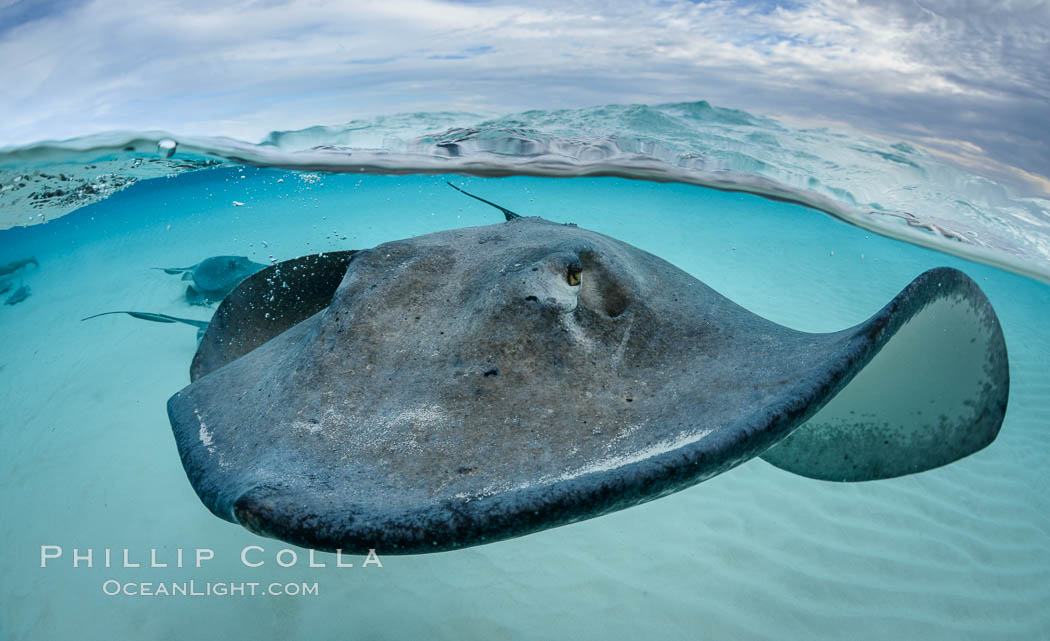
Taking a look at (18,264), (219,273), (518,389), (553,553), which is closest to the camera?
(518,389)

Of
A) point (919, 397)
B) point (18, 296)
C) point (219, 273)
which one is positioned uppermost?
point (919, 397)

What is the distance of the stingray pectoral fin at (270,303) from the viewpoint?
3258 mm

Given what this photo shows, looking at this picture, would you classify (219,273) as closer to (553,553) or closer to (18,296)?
(553,553)

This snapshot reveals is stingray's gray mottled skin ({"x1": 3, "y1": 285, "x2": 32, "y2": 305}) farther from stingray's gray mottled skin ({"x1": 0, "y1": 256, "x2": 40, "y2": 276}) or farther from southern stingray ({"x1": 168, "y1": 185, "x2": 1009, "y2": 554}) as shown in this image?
southern stingray ({"x1": 168, "y1": 185, "x2": 1009, "y2": 554})

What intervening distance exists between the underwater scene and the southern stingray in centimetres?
1

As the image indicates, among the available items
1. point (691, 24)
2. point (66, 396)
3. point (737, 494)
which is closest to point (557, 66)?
point (691, 24)

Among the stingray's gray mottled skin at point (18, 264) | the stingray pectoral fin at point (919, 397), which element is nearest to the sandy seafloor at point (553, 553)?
the stingray pectoral fin at point (919, 397)

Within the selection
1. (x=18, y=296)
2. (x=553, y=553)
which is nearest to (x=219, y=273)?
(x=553, y=553)

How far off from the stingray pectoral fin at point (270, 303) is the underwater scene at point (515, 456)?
2 cm

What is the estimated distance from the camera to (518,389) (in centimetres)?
160

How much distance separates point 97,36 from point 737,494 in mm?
10601

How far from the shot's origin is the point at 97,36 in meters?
7.04

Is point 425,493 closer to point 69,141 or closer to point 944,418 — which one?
point 944,418

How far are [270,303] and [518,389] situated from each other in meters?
2.69
